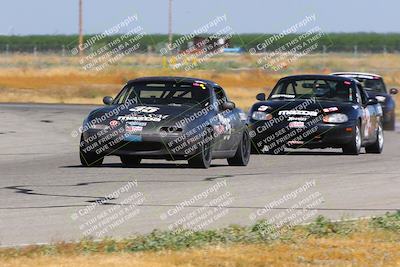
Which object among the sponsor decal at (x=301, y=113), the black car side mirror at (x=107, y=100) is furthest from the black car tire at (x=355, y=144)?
the black car side mirror at (x=107, y=100)

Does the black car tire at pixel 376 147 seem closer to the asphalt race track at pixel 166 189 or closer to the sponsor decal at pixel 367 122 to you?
the asphalt race track at pixel 166 189

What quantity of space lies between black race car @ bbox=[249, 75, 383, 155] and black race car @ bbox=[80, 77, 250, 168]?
117 inches

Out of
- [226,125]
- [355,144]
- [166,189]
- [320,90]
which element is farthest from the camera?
[320,90]

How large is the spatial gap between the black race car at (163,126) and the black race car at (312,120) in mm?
2966

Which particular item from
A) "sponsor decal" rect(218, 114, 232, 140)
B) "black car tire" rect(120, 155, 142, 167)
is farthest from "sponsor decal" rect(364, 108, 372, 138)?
"black car tire" rect(120, 155, 142, 167)

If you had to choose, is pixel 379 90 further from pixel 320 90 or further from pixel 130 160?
pixel 130 160

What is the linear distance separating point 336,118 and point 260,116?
135 cm

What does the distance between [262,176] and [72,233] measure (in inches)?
268

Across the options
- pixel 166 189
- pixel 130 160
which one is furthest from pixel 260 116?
pixel 166 189

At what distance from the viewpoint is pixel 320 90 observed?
2291 centimetres

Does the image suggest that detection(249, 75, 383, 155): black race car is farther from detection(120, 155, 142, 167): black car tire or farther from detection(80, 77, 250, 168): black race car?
detection(120, 155, 142, 167): black car tire

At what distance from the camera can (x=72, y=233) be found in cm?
1083

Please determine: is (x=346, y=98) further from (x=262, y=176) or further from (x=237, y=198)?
(x=237, y=198)

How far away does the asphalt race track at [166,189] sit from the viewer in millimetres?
11695
